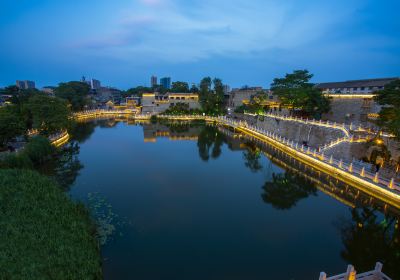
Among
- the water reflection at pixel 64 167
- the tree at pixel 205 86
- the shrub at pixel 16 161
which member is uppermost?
the tree at pixel 205 86

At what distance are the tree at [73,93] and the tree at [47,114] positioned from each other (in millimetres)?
31869

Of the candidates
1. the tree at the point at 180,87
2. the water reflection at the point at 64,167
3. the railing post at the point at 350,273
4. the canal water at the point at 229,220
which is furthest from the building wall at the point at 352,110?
the tree at the point at 180,87

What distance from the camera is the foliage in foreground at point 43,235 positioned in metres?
7.31

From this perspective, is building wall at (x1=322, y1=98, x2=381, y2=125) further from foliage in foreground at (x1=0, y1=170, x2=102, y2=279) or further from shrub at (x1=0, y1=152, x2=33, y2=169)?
shrub at (x1=0, y1=152, x2=33, y2=169)

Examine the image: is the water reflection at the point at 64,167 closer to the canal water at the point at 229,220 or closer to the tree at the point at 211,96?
the canal water at the point at 229,220

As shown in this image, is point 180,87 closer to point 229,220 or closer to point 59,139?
point 59,139

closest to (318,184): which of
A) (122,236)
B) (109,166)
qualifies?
(122,236)

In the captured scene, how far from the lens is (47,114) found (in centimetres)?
2834

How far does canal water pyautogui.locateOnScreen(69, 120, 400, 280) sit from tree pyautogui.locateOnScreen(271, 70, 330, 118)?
45.6ft

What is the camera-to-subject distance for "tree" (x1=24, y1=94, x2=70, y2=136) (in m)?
28.0

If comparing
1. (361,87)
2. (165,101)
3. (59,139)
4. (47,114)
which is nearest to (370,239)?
(361,87)

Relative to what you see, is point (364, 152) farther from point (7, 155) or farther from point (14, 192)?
point (7, 155)

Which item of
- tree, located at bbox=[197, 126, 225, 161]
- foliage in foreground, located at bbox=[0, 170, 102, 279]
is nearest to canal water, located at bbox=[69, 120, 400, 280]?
foliage in foreground, located at bbox=[0, 170, 102, 279]

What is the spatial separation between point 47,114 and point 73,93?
36.1 m
